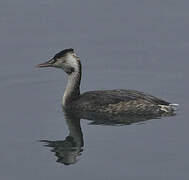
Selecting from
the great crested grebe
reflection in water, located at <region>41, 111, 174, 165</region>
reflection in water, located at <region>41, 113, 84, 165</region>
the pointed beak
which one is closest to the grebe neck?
the great crested grebe

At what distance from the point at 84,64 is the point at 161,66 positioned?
1.55 metres

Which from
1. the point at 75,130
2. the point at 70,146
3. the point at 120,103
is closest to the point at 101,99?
the point at 120,103

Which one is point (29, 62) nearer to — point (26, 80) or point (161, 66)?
point (26, 80)

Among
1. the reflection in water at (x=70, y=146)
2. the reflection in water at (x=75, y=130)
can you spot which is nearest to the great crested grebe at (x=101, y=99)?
the reflection in water at (x=75, y=130)

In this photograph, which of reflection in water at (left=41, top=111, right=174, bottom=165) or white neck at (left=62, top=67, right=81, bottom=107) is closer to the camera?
reflection in water at (left=41, top=111, right=174, bottom=165)

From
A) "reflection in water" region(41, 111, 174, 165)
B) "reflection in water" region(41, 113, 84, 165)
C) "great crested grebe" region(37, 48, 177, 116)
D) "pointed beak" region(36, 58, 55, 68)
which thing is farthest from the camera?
"pointed beak" region(36, 58, 55, 68)

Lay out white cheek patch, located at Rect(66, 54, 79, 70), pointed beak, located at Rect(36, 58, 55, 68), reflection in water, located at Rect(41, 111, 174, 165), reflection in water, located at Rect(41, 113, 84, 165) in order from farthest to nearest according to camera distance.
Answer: pointed beak, located at Rect(36, 58, 55, 68) < white cheek patch, located at Rect(66, 54, 79, 70) < reflection in water, located at Rect(41, 111, 174, 165) < reflection in water, located at Rect(41, 113, 84, 165)

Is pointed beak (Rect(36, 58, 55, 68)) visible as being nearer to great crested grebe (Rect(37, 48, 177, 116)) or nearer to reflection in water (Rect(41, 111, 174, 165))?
great crested grebe (Rect(37, 48, 177, 116))

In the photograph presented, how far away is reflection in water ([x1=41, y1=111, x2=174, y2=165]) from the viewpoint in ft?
52.9

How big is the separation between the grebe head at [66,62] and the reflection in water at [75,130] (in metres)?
0.87

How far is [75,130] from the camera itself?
17.3 m

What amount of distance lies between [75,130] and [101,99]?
44.2 inches

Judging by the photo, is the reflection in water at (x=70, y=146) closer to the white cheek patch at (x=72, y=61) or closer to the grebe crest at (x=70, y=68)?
the grebe crest at (x=70, y=68)

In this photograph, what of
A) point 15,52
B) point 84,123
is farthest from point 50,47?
point 84,123
